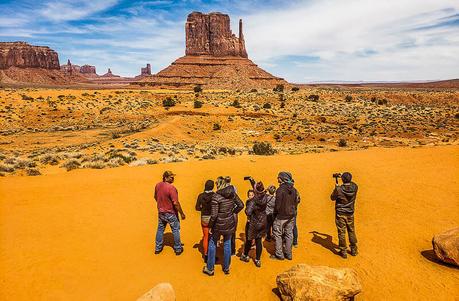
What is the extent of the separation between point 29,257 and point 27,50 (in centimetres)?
19549

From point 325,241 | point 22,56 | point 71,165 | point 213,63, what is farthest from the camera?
point 22,56

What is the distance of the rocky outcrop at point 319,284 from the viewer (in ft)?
17.4

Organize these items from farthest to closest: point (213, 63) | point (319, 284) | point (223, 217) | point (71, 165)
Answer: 1. point (213, 63)
2. point (71, 165)
3. point (223, 217)
4. point (319, 284)

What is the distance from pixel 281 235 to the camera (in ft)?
23.4

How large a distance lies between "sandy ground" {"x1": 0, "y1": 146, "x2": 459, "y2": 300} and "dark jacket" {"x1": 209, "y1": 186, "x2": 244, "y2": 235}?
1080mm

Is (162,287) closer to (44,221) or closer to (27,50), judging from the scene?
(44,221)

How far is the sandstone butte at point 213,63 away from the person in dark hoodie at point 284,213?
347 feet

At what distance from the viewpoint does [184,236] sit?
854 centimetres

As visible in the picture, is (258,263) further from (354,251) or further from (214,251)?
(354,251)

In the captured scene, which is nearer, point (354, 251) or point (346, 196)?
point (346, 196)

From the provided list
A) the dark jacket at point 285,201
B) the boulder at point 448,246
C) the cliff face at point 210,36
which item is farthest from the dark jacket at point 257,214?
the cliff face at point 210,36

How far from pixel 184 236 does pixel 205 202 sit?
8.37 feet

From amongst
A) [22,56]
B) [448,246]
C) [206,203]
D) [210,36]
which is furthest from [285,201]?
[22,56]

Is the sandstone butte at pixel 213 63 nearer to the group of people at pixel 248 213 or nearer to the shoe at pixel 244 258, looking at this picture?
the group of people at pixel 248 213
